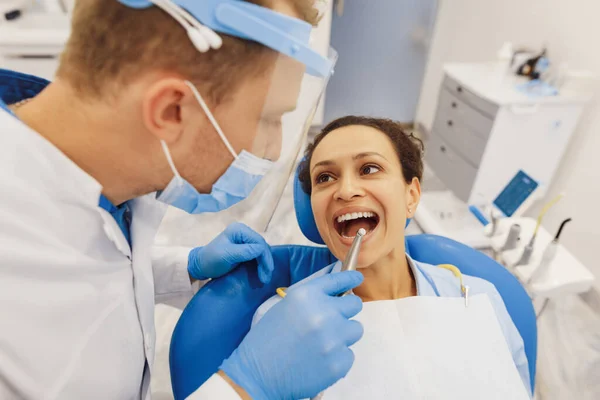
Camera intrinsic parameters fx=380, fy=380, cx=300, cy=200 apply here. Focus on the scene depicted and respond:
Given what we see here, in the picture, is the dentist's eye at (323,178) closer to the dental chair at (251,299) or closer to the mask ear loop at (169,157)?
the dental chair at (251,299)

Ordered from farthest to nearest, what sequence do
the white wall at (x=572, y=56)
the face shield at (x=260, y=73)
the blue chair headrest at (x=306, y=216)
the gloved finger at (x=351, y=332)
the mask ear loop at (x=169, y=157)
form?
1. the white wall at (x=572, y=56)
2. the blue chair headrest at (x=306, y=216)
3. the gloved finger at (x=351, y=332)
4. the mask ear loop at (x=169, y=157)
5. the face shield at (x=260, y=73)

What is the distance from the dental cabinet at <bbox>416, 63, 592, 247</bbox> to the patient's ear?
117 cm

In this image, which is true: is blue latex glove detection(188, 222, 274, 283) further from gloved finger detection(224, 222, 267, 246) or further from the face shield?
the face shield

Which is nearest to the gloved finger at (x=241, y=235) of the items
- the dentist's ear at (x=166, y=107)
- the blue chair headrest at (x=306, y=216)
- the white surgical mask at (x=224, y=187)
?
the blue chair headrest at (x=306, y=216)

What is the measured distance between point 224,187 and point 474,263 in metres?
0.85

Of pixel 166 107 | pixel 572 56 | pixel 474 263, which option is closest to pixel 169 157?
pixel 166 107

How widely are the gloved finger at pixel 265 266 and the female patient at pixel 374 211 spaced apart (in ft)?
0.22

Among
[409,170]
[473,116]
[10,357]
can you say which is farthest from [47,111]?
[473,116]

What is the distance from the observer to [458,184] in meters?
2.53

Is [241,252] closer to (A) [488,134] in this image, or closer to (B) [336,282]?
(B) [336,282]

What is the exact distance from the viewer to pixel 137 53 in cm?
52

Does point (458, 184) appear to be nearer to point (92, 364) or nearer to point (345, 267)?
point (345, 267)

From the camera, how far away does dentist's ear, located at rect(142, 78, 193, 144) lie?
537 millimetres

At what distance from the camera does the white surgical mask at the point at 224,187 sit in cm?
68
